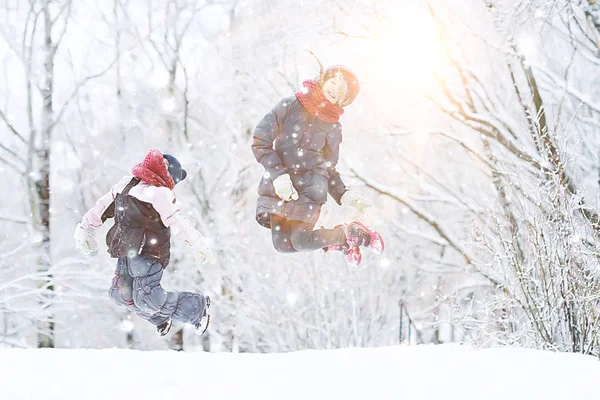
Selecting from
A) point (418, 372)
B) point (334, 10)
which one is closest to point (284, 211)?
point (418, 372)

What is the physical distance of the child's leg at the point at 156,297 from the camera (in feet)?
13.4

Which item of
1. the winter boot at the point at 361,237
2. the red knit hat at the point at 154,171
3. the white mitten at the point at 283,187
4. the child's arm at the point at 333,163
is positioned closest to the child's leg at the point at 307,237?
the winter boot at the point at 361,237

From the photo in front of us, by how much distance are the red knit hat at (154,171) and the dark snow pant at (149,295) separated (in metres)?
0.52

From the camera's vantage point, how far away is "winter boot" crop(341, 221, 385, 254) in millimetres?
4316

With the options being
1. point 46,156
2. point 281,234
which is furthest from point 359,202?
point 46,156

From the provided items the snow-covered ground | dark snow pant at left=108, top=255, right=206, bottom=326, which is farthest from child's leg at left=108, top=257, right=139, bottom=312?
the snow-covered ground

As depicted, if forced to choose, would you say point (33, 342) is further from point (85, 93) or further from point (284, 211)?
point (284, 211)

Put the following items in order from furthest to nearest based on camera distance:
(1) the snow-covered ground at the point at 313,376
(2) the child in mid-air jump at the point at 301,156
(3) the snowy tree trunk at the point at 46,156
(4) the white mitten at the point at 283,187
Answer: (3) the snowy tree trunk at the point at 46,156 → (2) the child in mid-air jump at the point at 301,156 → (4) the white mitten at the point at 283,187 → (1) the snow-covered ground at the point at 313,376

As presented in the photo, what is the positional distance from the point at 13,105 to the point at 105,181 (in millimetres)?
2735

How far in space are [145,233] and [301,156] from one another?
111 cm

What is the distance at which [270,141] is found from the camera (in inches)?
155

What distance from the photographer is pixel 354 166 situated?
10.3m

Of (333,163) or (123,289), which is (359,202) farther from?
(123,289)

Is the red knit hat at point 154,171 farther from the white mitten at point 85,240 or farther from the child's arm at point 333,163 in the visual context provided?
the child's arm at point 333,163
